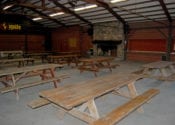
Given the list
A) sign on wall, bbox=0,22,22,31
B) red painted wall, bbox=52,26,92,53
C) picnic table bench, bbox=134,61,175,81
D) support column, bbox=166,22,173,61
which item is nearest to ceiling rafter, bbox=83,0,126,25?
support column, bbox=166,22,173,61

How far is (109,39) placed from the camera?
1264 cm

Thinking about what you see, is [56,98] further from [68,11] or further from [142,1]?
[68,11]

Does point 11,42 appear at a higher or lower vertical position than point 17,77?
higher

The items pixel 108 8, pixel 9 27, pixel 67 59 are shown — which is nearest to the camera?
pixel 108 8

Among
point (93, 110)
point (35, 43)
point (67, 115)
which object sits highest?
point (35, 43)

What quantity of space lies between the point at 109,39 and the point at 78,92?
10468mm

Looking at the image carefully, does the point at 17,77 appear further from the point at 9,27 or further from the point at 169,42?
the point at 9,27

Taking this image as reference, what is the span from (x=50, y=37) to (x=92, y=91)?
1536cm

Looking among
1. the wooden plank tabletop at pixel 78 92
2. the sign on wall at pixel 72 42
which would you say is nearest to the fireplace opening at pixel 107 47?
the sign on wall at pixel 72 42

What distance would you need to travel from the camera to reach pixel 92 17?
12016 millimetres

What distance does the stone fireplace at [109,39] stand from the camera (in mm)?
12123

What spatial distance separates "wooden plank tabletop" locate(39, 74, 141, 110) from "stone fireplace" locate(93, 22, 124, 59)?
30.0 ft

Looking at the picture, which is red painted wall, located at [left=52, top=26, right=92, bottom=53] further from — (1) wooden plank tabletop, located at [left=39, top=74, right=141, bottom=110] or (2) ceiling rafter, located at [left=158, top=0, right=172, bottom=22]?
(1) wooden plank tabletop, located at [left=39, top=74, right=141, bottom=110]

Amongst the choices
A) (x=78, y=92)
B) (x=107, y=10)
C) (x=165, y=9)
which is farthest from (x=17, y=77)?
(x=165, y=9)
